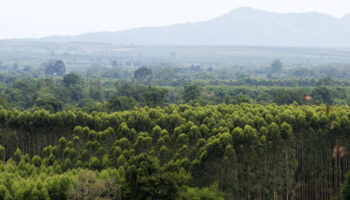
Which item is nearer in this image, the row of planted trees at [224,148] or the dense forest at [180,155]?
the dense forest at [180,155]

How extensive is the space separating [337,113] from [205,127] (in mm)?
9887

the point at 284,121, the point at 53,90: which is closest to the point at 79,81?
the point at 53,90

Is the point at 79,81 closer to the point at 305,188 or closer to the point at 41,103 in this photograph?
the point at 41,103

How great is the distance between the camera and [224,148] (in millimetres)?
29281

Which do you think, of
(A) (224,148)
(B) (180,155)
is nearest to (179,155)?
(B) (180,155)

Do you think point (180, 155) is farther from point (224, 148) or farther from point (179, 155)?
point (224, 148)

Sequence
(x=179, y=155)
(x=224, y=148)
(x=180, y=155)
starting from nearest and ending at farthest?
(x=224, y=148), (x=179, y=155), (x=180, y=155)

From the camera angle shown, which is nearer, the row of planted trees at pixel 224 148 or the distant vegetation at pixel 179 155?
the distant vegetation at pixel 179 155

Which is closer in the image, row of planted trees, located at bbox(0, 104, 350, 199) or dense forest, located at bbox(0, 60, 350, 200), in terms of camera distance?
dense forest, located at bbox(0, 60, 350, 200)

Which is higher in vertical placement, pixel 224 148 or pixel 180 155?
pixel 224 148

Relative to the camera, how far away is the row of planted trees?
28.8 meters

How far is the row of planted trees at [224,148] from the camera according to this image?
2880 centimetres

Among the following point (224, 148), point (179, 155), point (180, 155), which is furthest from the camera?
point (180, 155)

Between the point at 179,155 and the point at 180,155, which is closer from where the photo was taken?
the point at 179,155
